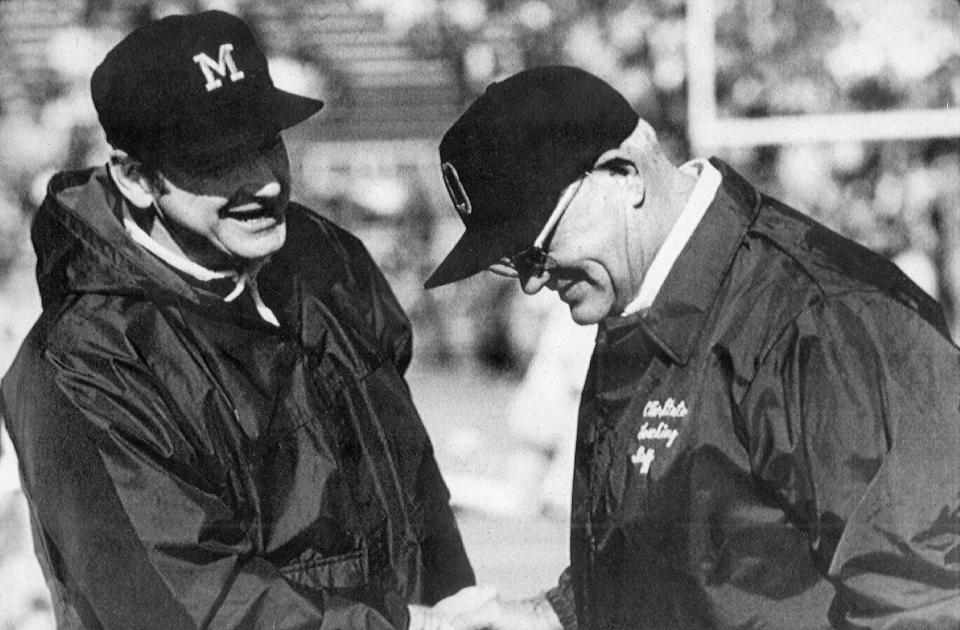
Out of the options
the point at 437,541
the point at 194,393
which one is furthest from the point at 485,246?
the point at 437,541

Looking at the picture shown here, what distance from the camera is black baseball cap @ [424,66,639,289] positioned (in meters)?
1.32

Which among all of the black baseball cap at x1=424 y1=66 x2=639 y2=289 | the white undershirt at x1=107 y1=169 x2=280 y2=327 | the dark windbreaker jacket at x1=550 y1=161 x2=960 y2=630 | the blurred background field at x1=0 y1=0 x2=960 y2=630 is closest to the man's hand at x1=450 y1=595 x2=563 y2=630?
the dark windbreaker jacket at x1=550 y1=161 x2=960 y2=630

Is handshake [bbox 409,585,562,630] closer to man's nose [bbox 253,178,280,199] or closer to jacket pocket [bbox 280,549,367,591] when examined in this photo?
jacket pocket [bbox 280,549,367,591]

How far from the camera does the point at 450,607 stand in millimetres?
1753

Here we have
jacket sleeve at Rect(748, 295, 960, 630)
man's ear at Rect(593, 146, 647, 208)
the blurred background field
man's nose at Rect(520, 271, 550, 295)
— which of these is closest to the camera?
jacket sleeve at Rect(748, 295, 960, 630)

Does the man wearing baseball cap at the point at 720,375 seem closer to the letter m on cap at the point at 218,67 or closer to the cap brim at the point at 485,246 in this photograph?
the cap brim at the point at 485,246

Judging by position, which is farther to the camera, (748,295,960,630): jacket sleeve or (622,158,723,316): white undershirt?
(622,158,723,316): white undershirt

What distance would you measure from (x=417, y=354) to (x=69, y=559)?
→ 3.42m

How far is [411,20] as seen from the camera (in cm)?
249

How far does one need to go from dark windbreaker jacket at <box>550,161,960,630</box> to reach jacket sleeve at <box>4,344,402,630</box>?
42 centimetres

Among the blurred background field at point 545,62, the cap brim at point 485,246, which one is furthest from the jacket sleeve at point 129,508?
the blurred background field at point 545,62

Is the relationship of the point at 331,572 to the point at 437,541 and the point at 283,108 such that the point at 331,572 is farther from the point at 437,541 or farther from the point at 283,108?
the point at 283,108

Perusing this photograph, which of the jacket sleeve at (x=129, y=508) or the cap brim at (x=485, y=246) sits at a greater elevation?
the cap brim at (x=485, y=246)

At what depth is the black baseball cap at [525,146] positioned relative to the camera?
1.32 metres
